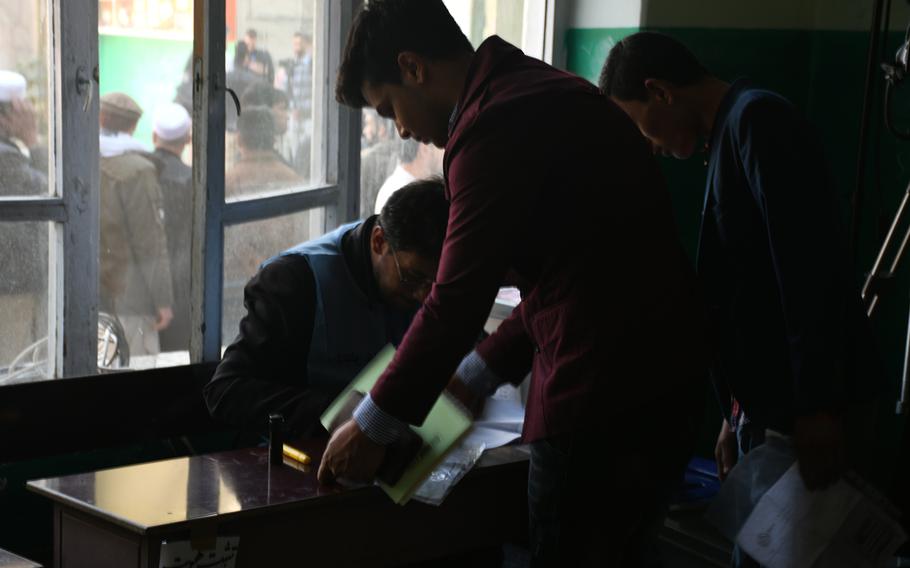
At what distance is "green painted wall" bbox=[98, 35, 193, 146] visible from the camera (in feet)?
15.8

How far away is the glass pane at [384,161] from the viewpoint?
359cm

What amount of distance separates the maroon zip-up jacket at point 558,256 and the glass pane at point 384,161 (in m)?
1.97

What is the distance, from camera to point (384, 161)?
3.67 metres

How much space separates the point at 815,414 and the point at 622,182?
1.52ft

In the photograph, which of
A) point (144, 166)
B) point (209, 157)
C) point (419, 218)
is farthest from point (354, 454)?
point (144, 166)

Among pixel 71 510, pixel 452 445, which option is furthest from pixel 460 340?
pixel 71 510

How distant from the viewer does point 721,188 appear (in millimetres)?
1800

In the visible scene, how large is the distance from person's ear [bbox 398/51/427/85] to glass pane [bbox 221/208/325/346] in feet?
4.42

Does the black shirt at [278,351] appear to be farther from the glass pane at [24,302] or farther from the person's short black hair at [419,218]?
the glass pane at [24,302]

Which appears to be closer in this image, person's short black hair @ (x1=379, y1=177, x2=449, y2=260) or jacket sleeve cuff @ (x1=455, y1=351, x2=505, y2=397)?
jacket sleeve cuff @ (x1=455, y1=351, x2=505, y2=397)

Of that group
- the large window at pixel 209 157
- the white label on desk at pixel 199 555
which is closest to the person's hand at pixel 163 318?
the large window at pixel 209 157

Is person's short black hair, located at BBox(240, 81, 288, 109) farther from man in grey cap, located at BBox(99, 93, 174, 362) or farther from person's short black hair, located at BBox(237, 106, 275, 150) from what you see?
man in grey cap, located at BBox(99, 93, 174, 362)

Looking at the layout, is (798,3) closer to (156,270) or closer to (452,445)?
(452,445)

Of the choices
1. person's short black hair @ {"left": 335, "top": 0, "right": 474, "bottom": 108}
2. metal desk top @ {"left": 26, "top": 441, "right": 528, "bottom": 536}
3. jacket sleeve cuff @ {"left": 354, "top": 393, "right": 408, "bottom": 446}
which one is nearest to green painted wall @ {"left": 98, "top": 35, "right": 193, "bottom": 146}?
metal desk top @ {"left": 26, "top": 441, "right": 528, "bottom": 536}
